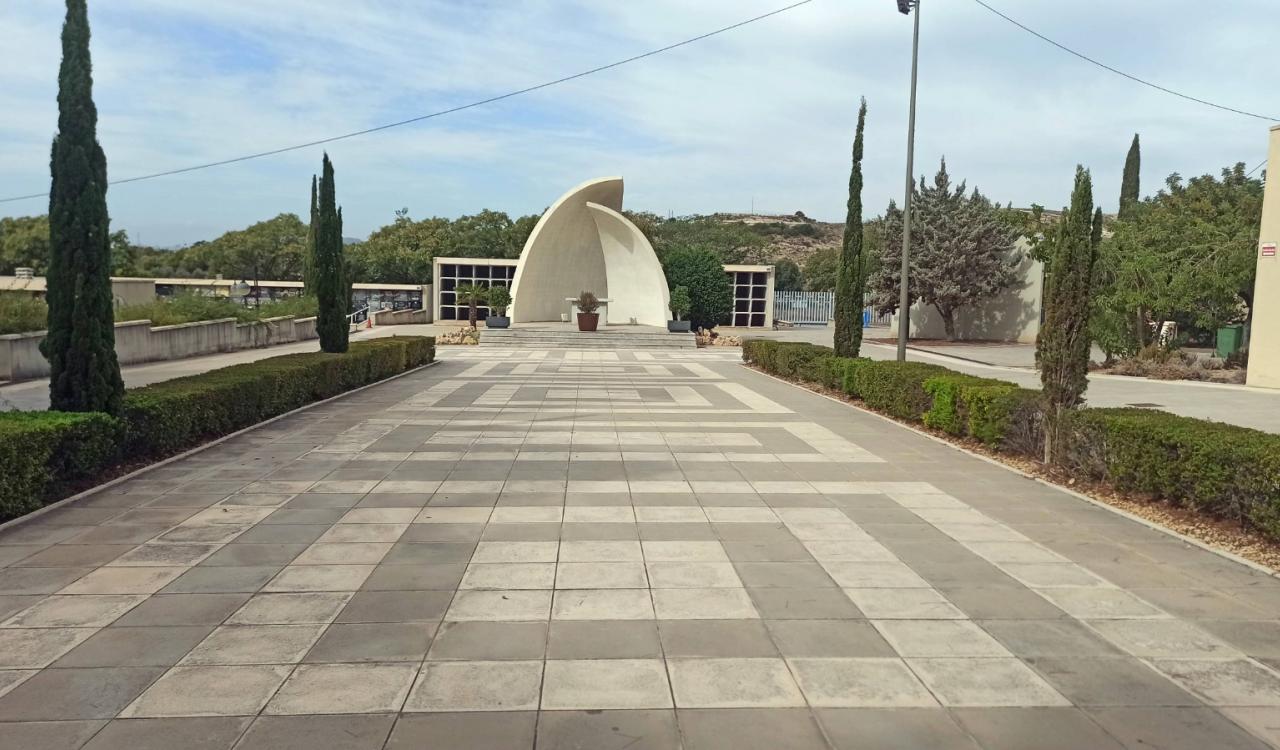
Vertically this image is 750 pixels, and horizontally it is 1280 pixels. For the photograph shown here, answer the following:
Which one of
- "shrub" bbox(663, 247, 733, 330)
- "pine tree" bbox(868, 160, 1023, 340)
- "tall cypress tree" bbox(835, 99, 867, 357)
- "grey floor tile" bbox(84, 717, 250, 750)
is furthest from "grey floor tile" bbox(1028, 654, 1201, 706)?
"shrub" bbox(663, 247, 733, 330)

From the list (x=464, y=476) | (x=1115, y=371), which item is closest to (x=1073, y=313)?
(x=464, y=476)

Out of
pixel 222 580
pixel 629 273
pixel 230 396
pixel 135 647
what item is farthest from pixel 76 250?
pixel 629 273

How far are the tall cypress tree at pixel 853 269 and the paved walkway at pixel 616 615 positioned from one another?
7.94 meters

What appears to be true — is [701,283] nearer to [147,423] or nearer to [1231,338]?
[1231,338]

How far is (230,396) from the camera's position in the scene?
9.84 meters

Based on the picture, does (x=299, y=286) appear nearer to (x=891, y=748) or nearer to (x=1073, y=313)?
(x=1073, y=313)

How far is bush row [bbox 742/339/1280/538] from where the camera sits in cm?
571

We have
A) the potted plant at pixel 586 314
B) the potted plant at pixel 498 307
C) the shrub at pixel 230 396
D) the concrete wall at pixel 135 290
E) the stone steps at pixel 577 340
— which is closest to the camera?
the shrub at pixel 230 396

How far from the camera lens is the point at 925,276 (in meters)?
31.2

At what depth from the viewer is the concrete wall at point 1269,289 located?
15.3m

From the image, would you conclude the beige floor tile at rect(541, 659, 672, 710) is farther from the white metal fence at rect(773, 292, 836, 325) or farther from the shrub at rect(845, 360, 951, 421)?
the white metal fence at rect(773, 292, 836, 325)

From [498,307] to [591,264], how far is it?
6494 mm

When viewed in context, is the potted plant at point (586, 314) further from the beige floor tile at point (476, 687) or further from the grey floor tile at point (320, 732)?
the grey floor tile at point (320, 732)

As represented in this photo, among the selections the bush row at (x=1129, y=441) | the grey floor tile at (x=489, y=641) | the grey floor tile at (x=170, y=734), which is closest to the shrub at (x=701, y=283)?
the bush row at (x=1129, y=441)
